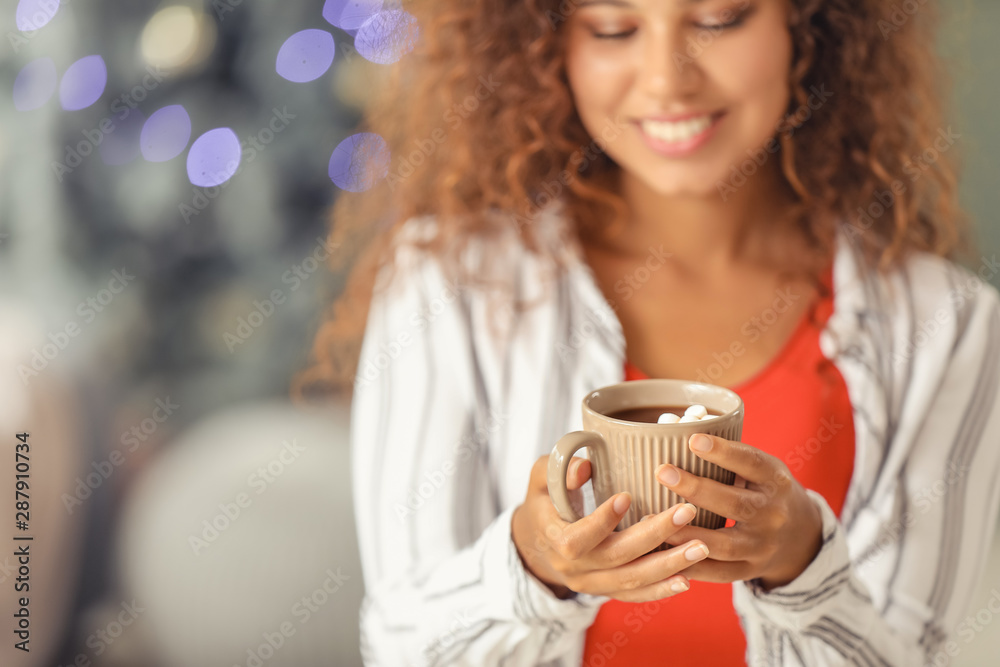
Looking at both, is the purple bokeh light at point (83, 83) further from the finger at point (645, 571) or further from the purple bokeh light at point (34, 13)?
the finger at point (645, 571)

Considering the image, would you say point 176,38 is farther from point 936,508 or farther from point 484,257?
point 936,508

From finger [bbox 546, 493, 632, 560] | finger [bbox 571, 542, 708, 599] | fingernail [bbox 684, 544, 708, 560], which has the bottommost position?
finger [bbox 571, 542, 708, 599]

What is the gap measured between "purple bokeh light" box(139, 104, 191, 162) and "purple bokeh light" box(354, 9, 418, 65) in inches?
→ 6.6

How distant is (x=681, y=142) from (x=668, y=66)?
6cm

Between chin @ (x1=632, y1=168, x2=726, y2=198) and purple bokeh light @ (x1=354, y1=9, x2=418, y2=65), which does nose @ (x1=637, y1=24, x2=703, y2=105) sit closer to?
chin @ (x1=632, y1=168, x2=726, y2=198)

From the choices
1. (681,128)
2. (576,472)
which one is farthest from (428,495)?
(681,128)

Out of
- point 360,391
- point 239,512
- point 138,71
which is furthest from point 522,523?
point 138,71

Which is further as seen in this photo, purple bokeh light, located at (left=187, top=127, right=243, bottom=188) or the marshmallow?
purple bokeh light, located at (left=187, top=127, right=243, bottom=188)

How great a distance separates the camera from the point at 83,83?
2.44 feet

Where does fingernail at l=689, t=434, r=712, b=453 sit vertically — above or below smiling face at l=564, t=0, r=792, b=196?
below

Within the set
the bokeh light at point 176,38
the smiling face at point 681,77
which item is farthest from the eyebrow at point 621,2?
the bokeh light at point 176,38

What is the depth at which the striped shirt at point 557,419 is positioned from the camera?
0.67 metres

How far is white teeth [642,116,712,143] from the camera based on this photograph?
0.64 metres

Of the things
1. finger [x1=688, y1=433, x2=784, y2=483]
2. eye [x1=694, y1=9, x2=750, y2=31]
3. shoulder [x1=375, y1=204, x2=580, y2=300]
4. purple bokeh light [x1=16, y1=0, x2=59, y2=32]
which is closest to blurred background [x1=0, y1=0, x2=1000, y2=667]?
purple bokeh light [x1=16, y1=0, x2=59, y2=32]
